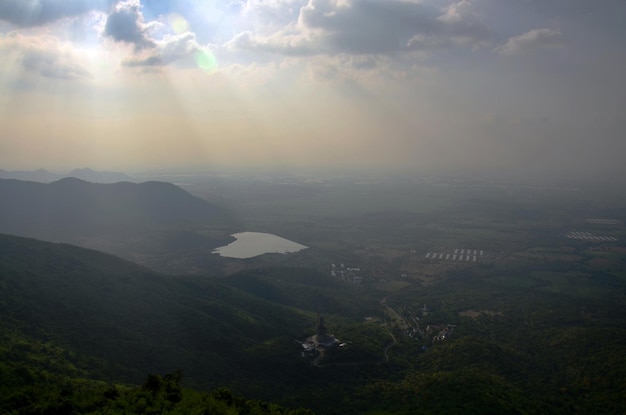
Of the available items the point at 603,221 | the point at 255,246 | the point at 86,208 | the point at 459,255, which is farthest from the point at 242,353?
the point at 603,221

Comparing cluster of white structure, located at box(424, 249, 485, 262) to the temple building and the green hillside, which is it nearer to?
the green hillside

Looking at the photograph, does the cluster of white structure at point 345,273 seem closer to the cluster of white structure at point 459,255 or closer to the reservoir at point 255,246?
the reservoir at point 255,246

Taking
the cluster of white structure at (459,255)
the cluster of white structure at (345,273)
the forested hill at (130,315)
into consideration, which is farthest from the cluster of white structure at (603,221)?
the forested hill at (130,315)

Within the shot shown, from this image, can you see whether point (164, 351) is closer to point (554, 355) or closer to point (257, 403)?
point (257, 403)

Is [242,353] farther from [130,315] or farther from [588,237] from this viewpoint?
[588,237]

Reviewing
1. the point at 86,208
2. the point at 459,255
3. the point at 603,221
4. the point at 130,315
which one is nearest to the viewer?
the point at 130,315

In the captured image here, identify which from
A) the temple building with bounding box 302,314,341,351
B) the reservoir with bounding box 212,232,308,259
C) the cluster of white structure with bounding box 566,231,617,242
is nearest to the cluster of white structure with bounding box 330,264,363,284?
the reservoir with bounding box 212,232,308,259
